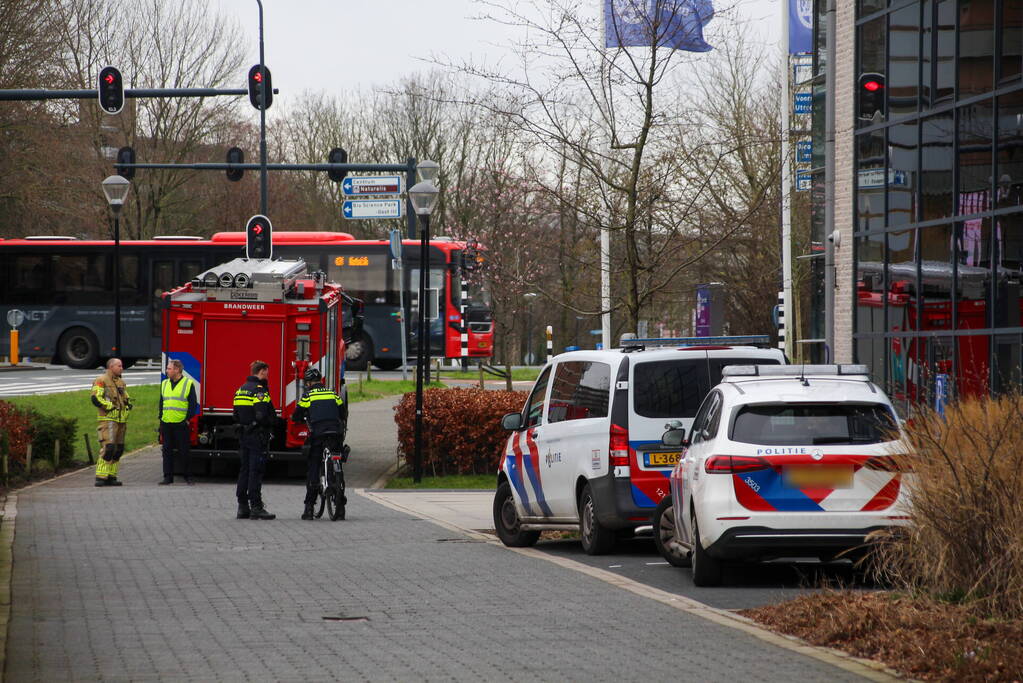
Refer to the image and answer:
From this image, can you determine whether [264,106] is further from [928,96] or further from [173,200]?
[173,200]

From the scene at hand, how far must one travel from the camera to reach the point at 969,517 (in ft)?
28.3

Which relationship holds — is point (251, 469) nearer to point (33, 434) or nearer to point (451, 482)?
point (451, 482)

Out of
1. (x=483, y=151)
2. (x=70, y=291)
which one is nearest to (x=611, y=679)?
(x=70, y=291)

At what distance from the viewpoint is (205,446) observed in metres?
22.8

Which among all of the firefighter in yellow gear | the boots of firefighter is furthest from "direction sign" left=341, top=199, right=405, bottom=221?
the boots of firefighter

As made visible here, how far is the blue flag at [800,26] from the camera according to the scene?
32.7 metres

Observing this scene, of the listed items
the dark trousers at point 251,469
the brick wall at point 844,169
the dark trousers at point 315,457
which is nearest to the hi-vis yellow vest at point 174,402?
the dark trousers at point 251,469

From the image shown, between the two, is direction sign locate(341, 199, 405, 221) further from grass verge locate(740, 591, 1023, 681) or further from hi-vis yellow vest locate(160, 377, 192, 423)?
grass verge locate(740, 591, 1023, 681)

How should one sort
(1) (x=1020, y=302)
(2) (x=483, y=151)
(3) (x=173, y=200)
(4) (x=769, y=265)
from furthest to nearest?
1. (2) (x=483, y=151)
2. (3) (x=173, y=200)
3. (4) (x=769, y=265)
4. (1) (x=1020, y=302)

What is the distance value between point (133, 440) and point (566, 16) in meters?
13.1

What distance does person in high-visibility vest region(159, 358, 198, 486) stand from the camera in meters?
22.1

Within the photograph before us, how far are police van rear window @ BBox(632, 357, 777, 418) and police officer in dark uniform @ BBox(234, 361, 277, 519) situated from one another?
18.7ft

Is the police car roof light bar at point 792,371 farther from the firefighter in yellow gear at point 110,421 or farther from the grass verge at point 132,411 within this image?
the grass verge at point 132,411

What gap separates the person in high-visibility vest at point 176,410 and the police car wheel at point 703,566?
482 inches
